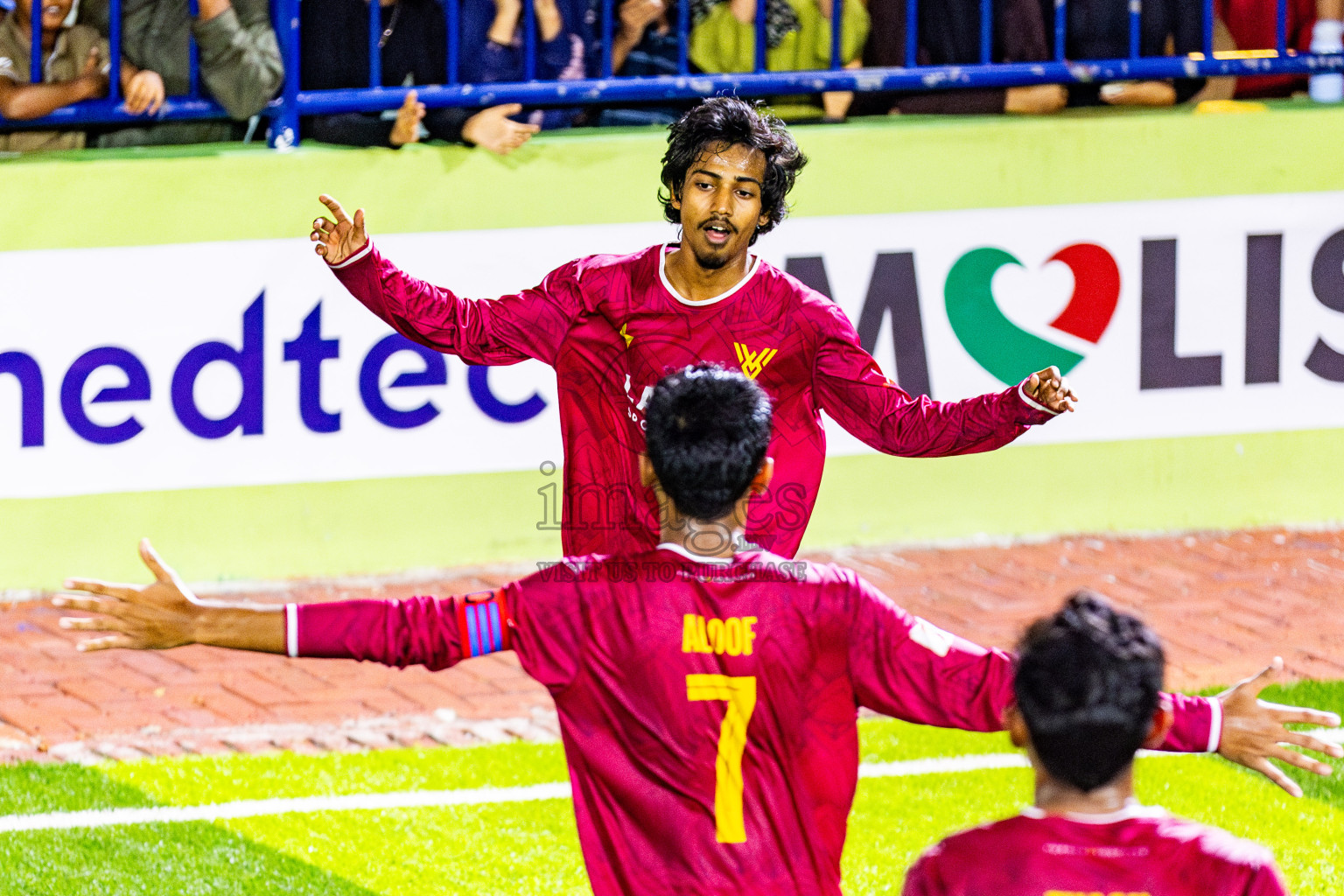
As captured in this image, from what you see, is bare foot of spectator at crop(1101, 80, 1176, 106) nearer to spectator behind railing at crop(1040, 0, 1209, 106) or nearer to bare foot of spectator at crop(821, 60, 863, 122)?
spectator behind railing at crop(1040, 0, 1209, 106)

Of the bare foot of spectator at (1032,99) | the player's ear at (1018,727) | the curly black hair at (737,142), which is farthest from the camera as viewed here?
the bare foot of spectator at (1032,99)

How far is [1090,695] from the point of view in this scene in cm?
302

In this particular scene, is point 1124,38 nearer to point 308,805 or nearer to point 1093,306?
point 1093,306

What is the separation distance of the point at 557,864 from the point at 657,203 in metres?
3.52

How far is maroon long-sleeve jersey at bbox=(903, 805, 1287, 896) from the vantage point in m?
2.95

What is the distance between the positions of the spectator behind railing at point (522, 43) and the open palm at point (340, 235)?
3295mm

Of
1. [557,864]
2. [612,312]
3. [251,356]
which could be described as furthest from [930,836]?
[251,356]

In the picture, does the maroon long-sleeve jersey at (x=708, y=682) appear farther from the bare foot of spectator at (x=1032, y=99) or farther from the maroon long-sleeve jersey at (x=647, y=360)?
the bare foot of spectator at (x=1032, y=99)

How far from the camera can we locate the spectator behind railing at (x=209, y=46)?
27.0 ft

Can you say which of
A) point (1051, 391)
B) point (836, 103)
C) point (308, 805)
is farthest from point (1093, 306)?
point (308, 805)

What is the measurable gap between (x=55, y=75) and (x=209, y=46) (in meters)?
0.67

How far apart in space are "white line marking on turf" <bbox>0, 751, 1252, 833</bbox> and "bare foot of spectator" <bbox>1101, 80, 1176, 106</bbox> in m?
3.59

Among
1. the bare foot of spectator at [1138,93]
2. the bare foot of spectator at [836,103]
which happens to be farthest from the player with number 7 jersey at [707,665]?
the bare foot of spectator at [1138,93]

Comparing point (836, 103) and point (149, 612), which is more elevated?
point (836, 103)
